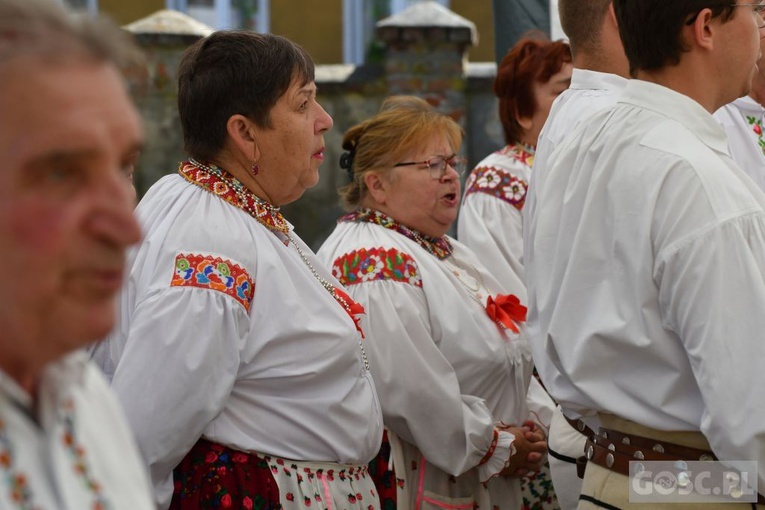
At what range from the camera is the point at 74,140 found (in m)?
1.25

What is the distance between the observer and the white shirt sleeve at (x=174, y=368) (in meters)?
2.87

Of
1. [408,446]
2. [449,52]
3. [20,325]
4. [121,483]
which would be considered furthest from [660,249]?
[449,52]

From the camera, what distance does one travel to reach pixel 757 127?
159 inches

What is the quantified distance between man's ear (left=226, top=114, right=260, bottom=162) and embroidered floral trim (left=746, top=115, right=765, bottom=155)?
1.80 m

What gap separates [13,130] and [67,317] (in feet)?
0.67

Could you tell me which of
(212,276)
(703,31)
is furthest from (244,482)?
(703,31)

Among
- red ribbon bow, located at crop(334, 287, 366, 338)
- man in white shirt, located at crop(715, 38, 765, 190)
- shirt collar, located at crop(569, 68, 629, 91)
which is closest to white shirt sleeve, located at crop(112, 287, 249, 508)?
red ribbon bow, located at crop(334, 287, 366, 338)

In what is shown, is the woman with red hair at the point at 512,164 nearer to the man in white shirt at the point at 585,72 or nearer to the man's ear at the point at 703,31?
the man in white shirt at the point at 585,72

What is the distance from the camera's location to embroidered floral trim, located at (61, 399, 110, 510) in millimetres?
1350

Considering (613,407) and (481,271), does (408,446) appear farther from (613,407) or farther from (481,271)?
(613,407)

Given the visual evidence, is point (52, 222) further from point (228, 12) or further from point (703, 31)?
point (228, 12)

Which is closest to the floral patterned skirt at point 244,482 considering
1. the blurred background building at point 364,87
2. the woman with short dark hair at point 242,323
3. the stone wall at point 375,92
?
the woman with short dark hair at point 242,323

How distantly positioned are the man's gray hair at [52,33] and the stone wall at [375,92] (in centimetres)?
778

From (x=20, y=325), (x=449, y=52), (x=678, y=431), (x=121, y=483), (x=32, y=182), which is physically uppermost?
(x=32, y=182)
